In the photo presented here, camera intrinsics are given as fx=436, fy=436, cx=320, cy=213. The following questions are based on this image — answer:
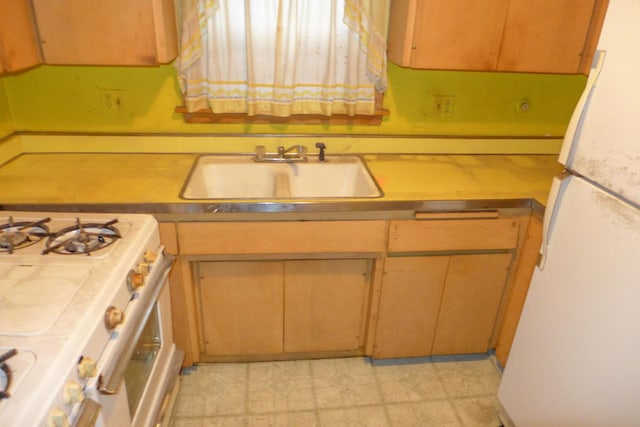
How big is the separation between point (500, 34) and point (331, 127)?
82 cm

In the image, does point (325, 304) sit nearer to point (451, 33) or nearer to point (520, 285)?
point (520, 285)

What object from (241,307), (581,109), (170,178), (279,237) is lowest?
(241,307)

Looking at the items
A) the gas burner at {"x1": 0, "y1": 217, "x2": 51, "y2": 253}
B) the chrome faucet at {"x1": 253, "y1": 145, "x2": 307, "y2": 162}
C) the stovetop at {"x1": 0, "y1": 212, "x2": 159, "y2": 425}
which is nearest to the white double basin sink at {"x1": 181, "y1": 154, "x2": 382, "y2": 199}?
the chrome faucet at {"x1": 253, "y1": 145, "x2": 307, "y2": 162}

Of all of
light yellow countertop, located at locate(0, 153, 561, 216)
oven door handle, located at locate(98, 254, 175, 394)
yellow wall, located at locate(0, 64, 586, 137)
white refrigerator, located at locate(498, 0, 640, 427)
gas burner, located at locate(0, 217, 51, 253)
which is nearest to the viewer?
→ oven door handle, located at locate(98, 254, 175, 394)

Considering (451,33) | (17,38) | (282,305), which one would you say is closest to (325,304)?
(282,305)

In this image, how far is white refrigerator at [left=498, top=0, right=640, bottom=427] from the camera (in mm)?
1083

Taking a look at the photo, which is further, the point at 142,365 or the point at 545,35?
the point at 545,35

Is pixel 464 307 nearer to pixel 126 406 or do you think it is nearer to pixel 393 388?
pixel 393 388

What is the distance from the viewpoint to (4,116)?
75.2 inches

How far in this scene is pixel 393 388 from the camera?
1.92 meters

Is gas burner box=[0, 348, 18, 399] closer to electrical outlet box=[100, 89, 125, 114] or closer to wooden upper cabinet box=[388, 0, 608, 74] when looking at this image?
electrical outlet box=[100, 89, 125, 114]

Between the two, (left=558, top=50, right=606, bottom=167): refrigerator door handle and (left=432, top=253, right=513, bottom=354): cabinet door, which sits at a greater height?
(left=558, top=50, right=606, bottom=167): refrigerator door handle

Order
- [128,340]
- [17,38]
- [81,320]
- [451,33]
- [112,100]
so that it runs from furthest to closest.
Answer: [112,100], [451,33], [17,38], [128,340], [81,320]

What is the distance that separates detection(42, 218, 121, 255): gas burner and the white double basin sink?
702mm
